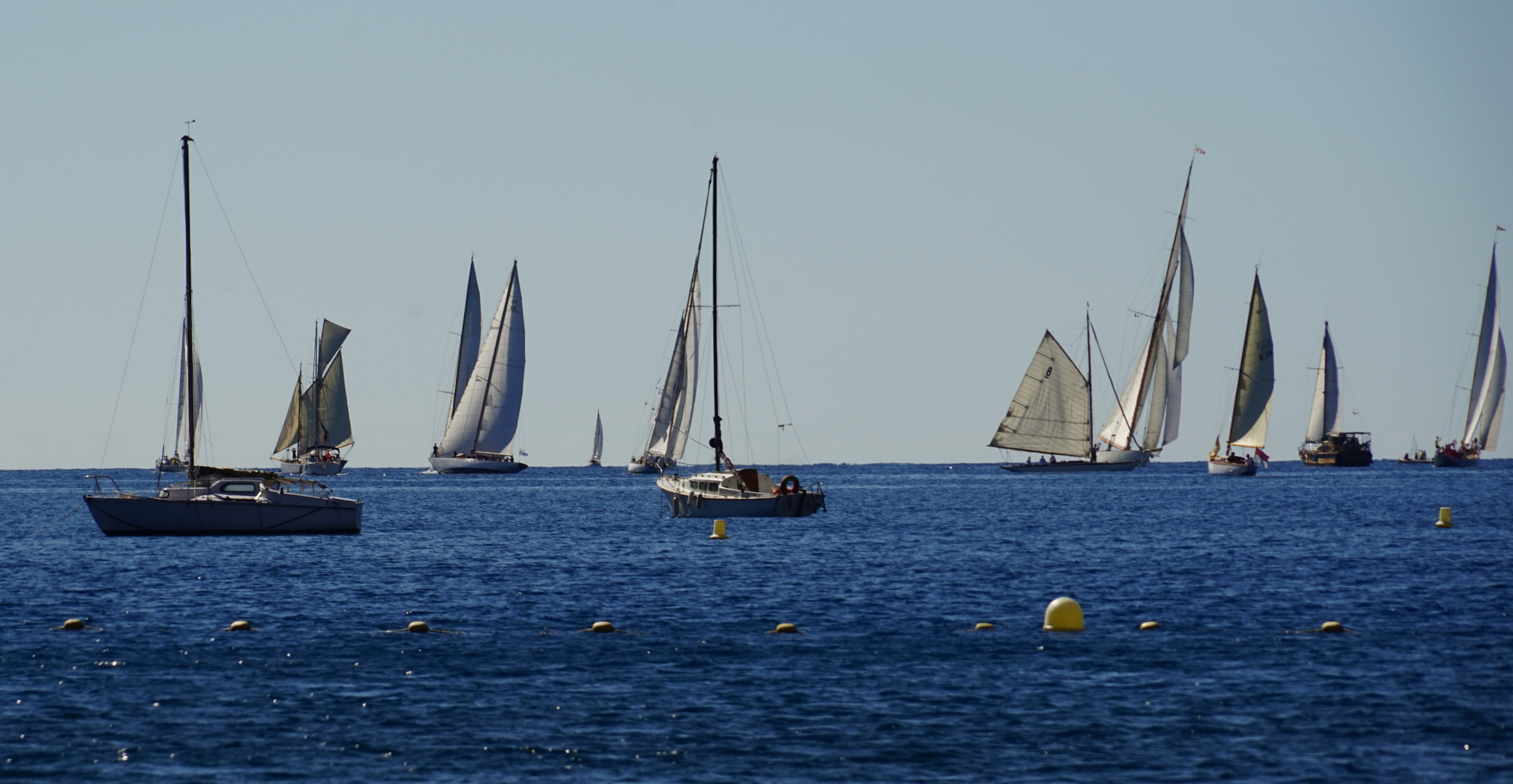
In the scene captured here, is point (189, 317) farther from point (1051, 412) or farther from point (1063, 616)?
point (1051, 412)

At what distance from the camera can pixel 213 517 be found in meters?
68.9

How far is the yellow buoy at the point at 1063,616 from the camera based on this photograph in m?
36.3

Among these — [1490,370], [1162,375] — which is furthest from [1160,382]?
[1490,370]

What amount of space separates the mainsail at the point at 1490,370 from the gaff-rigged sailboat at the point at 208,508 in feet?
534

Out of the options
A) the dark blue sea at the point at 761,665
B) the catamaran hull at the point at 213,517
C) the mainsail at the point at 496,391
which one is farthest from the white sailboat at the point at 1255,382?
the catamaran hull at the point at 213,517

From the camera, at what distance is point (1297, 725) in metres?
24.8

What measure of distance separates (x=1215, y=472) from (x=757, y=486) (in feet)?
351

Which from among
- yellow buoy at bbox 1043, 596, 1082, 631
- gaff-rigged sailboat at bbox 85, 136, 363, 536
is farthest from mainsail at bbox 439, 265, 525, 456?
yellow buoy at bbox 1043, 596, 1082, 631

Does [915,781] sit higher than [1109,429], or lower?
lower

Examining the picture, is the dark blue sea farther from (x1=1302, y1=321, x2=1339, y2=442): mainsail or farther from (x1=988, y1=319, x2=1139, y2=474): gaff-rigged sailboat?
(x1=1302, y1=321, x2=1339, y2=442): mainsail

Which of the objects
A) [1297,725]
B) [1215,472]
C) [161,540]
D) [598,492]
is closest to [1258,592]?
[1297,725]

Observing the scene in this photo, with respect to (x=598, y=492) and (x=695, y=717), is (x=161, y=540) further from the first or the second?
(x=598, y=492)

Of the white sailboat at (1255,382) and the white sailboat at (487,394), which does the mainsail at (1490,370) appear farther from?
the white sailboat at (487,394)

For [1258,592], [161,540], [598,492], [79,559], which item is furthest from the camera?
[598,492]
